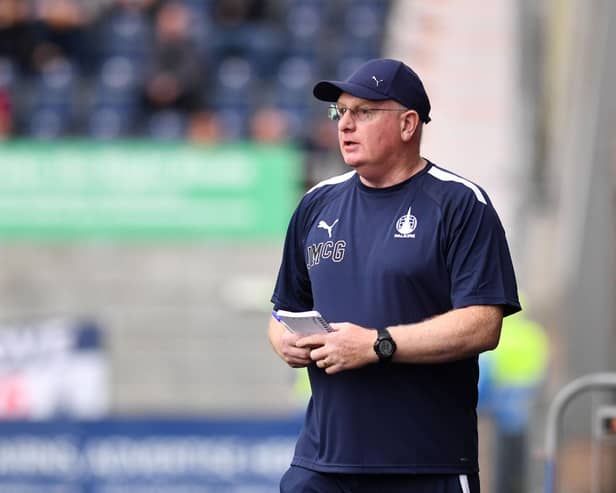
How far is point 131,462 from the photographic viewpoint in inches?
394

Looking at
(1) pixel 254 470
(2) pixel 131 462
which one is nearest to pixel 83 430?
(2) pixel 131 462

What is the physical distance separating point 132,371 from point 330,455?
9945 mm

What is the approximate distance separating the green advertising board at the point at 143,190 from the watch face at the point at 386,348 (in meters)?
9.61

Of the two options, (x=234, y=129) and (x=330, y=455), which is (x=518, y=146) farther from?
(x=330, y=455)

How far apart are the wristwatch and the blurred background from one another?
5881 millimetres

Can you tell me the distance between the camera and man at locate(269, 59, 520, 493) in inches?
154

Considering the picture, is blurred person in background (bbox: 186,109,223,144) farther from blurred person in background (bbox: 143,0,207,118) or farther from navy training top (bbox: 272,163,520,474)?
navy training top (bbox: 272,163,520,474)

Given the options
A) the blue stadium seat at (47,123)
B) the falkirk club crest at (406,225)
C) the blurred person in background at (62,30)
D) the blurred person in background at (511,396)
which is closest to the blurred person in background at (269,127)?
the blue stadium seat at (47,123)

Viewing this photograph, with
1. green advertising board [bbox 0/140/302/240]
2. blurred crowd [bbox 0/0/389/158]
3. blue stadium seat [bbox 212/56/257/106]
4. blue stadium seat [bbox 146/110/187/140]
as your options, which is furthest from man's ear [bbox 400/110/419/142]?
blue stadium seat [bbox 212/56/257/106]

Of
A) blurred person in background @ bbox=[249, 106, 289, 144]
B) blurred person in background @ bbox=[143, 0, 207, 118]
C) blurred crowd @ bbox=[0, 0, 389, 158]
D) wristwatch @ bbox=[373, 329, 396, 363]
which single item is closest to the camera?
wristwatch @ bbox=[373, 329, 396, 363]

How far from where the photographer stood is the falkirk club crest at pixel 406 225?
13.2 ft

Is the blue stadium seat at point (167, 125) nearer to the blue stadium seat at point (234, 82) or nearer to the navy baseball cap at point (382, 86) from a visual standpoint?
the blue stadium seat at point (234, 82)

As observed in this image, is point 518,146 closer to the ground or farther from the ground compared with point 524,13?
closer to the ground

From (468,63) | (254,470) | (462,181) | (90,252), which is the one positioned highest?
(468,63)
